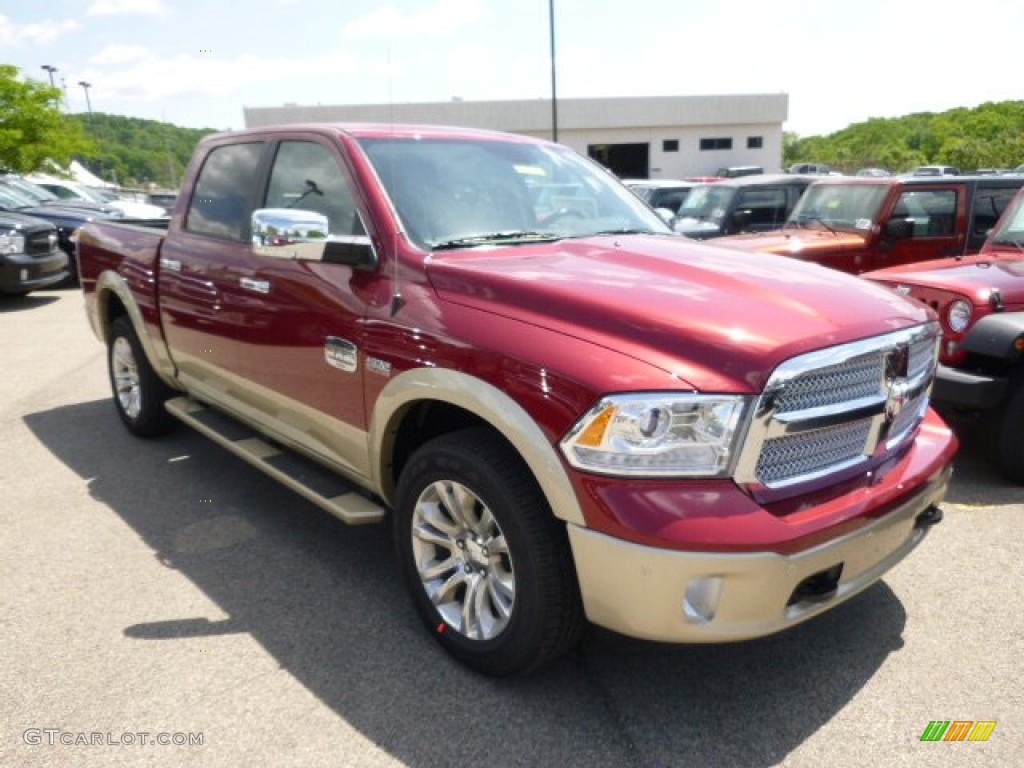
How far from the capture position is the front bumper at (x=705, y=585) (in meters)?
2.21

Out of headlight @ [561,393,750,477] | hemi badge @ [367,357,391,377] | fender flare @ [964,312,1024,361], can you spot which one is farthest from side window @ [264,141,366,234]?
fender flare @ [964,312,1024,361]

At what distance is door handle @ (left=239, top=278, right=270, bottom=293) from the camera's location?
3630mm

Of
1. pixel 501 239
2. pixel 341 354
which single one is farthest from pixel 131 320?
pixel 501 239

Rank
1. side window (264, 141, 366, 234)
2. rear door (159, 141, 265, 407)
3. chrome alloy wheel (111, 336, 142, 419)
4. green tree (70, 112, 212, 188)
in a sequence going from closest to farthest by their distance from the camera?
1. side window (264, 141, 366, 234)
2. rear door (159, 141, 265, 407)
3. chrome alloy wheel (111, 336, 142, 419)
4. green tree (70, 112, 212, 188)

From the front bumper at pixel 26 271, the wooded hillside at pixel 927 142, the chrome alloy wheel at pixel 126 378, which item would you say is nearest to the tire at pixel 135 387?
the chrome alloy wheel at pixel 126 378

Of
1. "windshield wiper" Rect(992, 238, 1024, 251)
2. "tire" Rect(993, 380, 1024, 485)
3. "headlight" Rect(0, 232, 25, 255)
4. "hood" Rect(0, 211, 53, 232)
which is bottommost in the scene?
"tire" Rect(993, 380, 1024, 485)

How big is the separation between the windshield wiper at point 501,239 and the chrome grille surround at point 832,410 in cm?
138

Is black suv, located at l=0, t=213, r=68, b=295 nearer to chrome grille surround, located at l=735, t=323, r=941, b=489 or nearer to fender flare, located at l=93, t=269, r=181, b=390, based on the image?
fender flare, located at l=93, t=269, r=181, b=390

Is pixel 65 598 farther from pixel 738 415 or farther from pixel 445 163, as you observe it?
pixel 738 415

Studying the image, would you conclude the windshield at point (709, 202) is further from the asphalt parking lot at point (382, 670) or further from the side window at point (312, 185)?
the side window at point (312, 185)

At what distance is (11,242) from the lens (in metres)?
11.2

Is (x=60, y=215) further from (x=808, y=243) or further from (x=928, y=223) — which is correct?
(x=928, y=223)

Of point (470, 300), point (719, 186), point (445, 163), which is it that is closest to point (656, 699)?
point (470, 300)

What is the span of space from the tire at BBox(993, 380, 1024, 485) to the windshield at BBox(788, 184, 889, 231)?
410 centimetres
